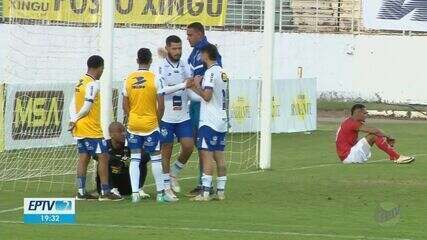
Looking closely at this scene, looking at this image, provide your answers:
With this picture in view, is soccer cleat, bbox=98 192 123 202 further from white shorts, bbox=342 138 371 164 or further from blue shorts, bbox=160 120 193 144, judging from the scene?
white shorts, bbox=342 138 371 164

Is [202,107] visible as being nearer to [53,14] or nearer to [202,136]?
[202,136]

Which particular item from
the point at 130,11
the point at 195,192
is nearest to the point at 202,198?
the point at 195,192

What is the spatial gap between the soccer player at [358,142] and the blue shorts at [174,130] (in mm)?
6321

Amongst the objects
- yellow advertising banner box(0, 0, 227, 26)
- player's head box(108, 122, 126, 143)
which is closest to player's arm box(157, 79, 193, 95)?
player's head box(108, 122, 126, 143)

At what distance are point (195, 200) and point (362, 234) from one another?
3.86 metres

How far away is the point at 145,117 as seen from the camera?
661 inches

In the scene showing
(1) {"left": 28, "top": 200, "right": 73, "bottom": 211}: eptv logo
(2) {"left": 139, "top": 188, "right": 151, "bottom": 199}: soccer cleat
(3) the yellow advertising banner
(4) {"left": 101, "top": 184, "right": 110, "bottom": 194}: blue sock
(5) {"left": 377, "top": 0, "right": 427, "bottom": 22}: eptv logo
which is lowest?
(2) {"left": 139, "top": 188, "right": 151, "bottom": 199}: soccer cleat

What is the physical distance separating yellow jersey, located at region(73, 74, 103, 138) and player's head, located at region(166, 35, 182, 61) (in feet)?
3.47

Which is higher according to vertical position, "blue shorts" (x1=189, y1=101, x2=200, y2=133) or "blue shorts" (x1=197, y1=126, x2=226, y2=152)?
"blue shorts" (x1=189, y1=101, x2=200, y2=133)

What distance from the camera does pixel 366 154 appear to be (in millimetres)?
23422

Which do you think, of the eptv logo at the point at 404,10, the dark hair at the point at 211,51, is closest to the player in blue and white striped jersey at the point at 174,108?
the dark hair at the point at 211,51

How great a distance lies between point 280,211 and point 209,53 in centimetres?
243

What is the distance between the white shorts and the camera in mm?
23234

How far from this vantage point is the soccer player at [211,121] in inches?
661
